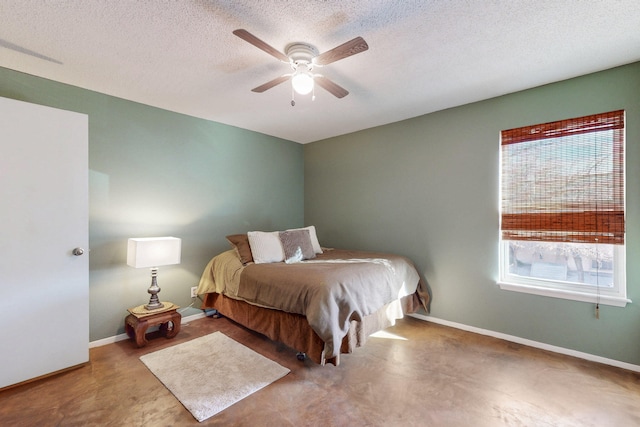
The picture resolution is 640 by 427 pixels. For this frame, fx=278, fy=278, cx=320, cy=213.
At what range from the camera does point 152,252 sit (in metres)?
2.67

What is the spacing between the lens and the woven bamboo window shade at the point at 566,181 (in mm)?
Answer: 2338

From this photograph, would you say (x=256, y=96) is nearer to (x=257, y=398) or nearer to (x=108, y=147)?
(x=108, y=147)

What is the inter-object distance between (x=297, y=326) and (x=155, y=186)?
2226mm

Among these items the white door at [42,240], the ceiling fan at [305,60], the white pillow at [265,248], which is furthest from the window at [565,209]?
the white door at [42,240]

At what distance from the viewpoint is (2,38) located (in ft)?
6.38

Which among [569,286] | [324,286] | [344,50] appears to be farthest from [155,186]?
[569,286]

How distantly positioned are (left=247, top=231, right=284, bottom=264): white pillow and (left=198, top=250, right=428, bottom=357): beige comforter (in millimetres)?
172

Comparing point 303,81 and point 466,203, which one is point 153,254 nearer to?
point 303,81

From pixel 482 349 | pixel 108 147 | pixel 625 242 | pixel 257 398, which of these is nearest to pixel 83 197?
pixel 108 147

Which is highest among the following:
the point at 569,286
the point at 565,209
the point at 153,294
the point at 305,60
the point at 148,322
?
the point at 305,60

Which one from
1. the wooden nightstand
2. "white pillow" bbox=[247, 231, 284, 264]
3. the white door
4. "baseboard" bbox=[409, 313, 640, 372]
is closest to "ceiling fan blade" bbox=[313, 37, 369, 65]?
"white pillow" bbox=[247, 231, 284, 264]

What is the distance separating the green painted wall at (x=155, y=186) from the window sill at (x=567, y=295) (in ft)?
10.3

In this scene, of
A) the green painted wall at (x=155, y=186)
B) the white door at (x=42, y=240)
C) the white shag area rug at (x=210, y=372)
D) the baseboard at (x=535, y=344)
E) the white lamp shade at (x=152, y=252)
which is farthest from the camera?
the green painted wall at (x=155, y=186)

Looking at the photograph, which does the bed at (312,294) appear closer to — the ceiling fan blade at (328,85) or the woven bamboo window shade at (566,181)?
the woven bamboo window shade at (566,181)
